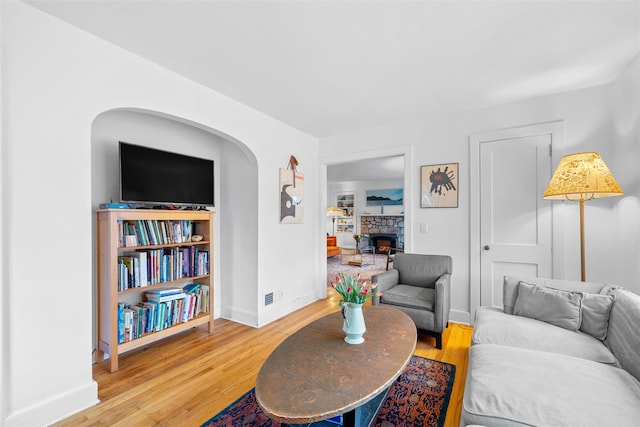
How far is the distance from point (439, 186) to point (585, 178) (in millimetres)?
1369

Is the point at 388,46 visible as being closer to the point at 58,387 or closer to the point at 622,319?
the point at 622,319

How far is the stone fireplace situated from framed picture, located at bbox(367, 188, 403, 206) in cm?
46

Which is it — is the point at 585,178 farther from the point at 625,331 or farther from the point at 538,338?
the point at 538,338

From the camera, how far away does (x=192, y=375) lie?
2.22 metres

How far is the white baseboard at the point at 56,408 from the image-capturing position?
5.21 ft

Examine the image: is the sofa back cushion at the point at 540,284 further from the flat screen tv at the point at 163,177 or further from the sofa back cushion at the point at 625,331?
the flat screen tv at the point at 163,177

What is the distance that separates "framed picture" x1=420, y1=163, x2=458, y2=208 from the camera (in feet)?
10.8

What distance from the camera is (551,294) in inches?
80.0

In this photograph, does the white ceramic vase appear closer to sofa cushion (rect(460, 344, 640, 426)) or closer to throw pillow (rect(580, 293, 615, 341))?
sofa cushion (rect(460, 344, 640, 426))

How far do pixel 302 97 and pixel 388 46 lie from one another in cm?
110

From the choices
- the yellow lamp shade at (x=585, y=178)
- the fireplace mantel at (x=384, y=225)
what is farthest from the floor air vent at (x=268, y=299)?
the fireplace mantel at (x=384, y=225)

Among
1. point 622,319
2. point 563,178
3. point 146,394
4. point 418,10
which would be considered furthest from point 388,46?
point 146,394

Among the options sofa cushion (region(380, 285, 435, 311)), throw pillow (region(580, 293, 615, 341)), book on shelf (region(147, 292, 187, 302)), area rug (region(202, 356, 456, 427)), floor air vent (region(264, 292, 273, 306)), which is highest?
throw pillow (region(580, 293, 615, 341))

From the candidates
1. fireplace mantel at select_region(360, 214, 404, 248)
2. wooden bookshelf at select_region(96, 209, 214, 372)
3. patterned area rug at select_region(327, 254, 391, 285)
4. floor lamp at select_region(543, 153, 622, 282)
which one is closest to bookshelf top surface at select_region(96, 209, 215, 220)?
wooden bookshelf at select_region(96, 209, 214, 372)
